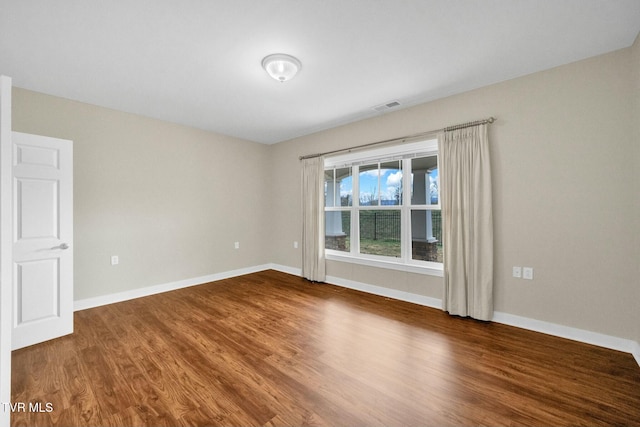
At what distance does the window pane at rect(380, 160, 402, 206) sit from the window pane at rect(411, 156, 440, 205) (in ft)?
0.68

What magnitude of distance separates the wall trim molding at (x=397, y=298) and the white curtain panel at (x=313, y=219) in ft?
1.02

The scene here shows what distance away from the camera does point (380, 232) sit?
4.18 meters

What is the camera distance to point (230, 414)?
1.64 m

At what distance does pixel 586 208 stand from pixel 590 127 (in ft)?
2.56

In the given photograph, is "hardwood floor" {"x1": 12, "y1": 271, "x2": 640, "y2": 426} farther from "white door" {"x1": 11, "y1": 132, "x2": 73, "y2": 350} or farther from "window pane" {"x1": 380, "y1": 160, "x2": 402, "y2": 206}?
"window pane" {"x1": 380, "y1": 160, "x2": 402, "y2": 206}

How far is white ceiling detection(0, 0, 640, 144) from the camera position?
6.20ft

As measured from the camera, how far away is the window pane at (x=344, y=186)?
4.61m

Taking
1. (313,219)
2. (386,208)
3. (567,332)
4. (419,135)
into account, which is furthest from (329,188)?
(567,332)

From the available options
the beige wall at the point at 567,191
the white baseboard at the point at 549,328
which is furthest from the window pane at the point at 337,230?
the beige wall at the point at 567,191

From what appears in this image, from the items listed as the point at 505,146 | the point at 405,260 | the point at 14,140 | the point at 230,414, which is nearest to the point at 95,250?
the point at 14,140

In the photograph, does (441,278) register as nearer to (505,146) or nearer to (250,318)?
(505,146)

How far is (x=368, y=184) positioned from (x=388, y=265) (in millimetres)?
1360

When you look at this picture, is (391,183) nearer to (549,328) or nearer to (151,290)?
(549,328)

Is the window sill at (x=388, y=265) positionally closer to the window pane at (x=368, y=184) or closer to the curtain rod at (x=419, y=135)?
the window pane at (x=368, y=184)
